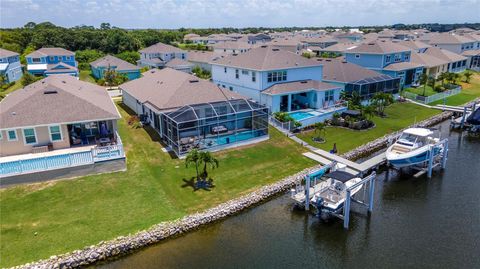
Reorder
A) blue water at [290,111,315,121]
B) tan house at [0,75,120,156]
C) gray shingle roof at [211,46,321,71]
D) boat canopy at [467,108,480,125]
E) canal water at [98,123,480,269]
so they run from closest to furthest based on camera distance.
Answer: canal water at [98,123,480,269] → tan house at [0,75,120,156] → blue water at [290,111,315,121] → boat canopy at [467,108,480,125] → gray shingle roof at [211,46,321,71]

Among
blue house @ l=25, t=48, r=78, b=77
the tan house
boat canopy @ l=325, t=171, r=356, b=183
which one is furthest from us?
blue house @ l=25, t=48, r=78, b=77

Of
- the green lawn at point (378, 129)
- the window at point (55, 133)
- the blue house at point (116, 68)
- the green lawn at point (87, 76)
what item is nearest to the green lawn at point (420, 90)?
the green lawn at point (378, 129)

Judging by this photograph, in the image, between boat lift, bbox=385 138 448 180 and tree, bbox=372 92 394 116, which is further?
tree, bbox=372 92 394 116

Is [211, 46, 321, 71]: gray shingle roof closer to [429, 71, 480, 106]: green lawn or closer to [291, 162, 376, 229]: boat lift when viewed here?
[291, 162, 376, 229]: boat lift

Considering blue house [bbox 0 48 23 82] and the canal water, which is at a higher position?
blue house [bbox 0 48 23 82]

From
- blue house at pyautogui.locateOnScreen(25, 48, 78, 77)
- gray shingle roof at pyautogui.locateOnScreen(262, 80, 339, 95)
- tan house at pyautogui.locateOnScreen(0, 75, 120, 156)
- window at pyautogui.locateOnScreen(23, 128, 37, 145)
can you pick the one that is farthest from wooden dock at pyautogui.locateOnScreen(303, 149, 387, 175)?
blue house at pyautogui.locateOnScreen(25, 48, 78, 77)

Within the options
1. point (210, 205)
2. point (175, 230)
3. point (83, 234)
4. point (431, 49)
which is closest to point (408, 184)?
point (210, 205)

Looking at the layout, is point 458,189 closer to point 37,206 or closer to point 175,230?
point 175,230
